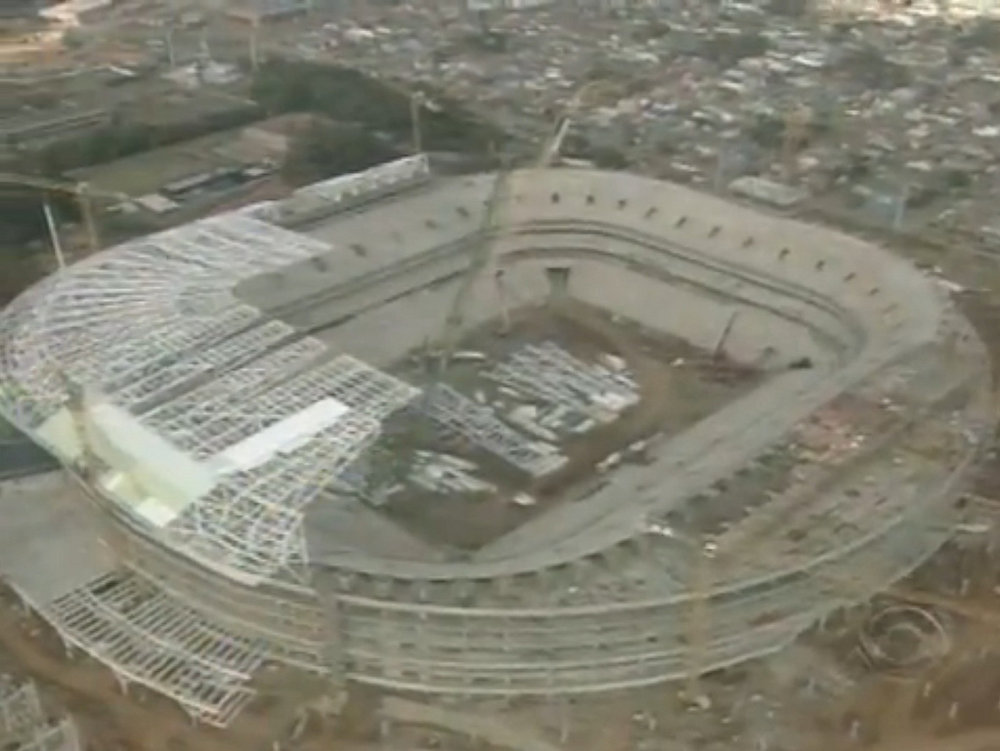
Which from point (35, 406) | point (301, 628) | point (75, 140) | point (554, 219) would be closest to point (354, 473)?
point (301, 628)

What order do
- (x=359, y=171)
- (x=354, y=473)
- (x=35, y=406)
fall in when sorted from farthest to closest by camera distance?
(x=359, y=171), (x=354, y=473), (x=35, y=406)

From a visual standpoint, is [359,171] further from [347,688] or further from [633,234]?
[347,688]

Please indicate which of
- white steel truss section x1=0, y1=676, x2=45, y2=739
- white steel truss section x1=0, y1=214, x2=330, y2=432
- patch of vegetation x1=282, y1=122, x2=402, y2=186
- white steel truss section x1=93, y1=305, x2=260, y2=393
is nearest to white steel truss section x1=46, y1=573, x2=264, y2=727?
white steel truss section x1=0, y1=676, x2=45, y2=739

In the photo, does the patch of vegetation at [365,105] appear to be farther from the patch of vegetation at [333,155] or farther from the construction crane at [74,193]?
the construction crane at [74,193]

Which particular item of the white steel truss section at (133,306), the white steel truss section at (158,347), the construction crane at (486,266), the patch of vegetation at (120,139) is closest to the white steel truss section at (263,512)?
the white steel truss section at (158,347)

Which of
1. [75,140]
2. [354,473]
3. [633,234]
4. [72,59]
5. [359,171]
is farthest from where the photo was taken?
[72,59]

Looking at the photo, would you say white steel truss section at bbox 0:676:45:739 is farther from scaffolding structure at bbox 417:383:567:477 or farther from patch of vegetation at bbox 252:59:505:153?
patch of vegetation at bbox 252:59:505:153
